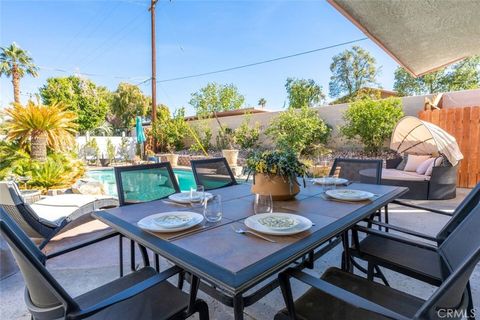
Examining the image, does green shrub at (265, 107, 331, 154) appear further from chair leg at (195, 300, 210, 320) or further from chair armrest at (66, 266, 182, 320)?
chair armrest at (66, 266, 182, 320)

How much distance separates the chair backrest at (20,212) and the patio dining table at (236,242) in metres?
1.19

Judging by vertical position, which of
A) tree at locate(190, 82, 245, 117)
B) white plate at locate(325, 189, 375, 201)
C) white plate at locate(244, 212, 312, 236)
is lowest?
white plate at locate(244, 212, 312, 236)

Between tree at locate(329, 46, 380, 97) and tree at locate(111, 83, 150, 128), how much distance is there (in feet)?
51.1

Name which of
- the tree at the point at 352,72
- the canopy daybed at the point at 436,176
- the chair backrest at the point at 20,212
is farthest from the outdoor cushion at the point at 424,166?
the tree at the point at 352,72

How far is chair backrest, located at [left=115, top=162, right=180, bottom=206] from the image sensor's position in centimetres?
216

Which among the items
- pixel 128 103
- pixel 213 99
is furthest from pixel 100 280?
pixel 128 103

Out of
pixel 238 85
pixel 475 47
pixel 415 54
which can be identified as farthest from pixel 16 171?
pixel 238 85

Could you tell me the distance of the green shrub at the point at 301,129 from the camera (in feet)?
27.4

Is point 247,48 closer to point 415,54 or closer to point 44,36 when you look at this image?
point 44,36

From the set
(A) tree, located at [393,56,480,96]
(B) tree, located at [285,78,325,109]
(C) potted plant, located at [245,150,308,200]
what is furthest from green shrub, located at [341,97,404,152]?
(B) tree, located at [285,78,325,109]

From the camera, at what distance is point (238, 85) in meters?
14.0

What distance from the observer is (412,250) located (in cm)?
182

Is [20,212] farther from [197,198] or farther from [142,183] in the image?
[197,198]

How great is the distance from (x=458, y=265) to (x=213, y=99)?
12684mm
